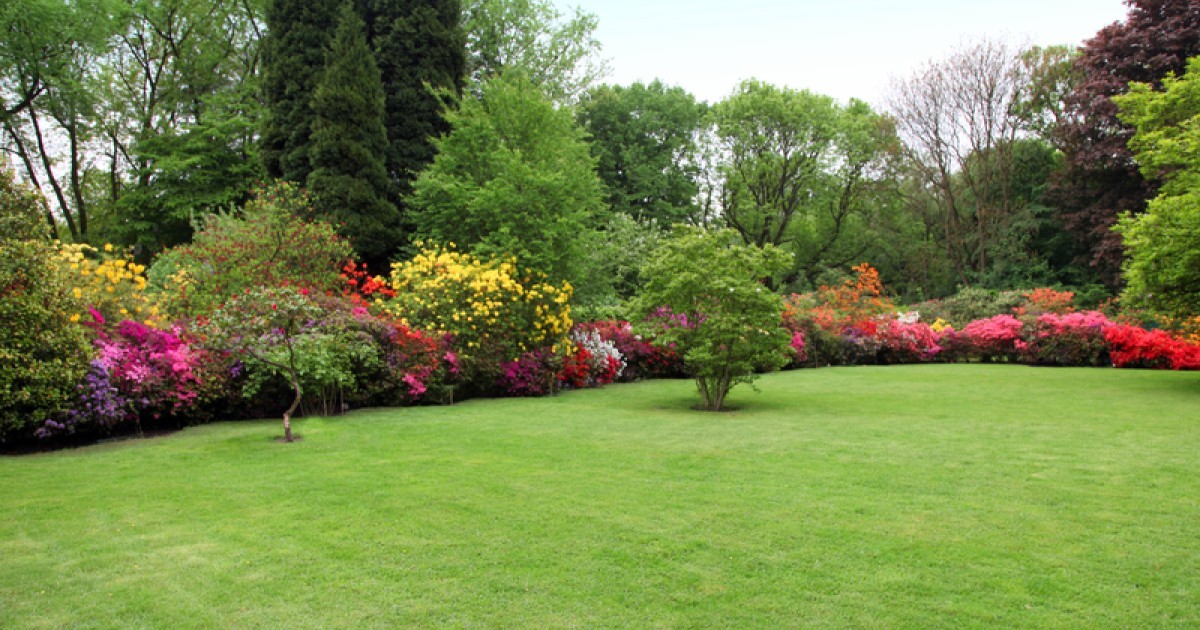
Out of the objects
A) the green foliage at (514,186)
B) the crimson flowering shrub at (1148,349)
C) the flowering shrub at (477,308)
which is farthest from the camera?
the crimson flowering shrub at (1148,349)

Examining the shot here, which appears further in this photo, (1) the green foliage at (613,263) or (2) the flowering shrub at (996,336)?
(2) the flowering shrub at (996,336)

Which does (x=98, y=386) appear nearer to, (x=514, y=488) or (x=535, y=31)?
(x=514, y=488)

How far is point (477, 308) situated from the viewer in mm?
11016

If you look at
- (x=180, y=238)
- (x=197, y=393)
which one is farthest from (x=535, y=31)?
(x=197, y=393)

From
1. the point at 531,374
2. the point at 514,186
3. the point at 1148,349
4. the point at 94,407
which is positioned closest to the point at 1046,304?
the point at 1148,349

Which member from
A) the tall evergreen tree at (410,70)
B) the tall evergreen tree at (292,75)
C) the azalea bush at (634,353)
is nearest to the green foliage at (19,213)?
the azalea bush at (634,353)

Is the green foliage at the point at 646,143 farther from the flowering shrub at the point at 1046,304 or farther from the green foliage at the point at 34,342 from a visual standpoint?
the green foliage at the point at 34,342

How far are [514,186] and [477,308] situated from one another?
317 centimetres

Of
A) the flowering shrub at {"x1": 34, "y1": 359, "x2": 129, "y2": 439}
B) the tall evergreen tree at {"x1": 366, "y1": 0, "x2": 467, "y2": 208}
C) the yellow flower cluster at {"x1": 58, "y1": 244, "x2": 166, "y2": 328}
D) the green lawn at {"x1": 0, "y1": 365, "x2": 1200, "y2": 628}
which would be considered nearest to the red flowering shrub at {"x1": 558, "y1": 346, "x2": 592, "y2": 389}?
the green lawn at {"x1": 0, "y1": 365, "x2": 1200, "y2": 628}

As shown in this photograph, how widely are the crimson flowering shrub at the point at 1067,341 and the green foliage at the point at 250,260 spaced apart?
1591cm

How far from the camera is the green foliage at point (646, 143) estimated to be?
31375mm

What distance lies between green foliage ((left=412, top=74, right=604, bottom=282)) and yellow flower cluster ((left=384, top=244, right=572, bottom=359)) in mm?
988

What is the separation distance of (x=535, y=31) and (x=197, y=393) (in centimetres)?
2333

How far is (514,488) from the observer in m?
5.18
